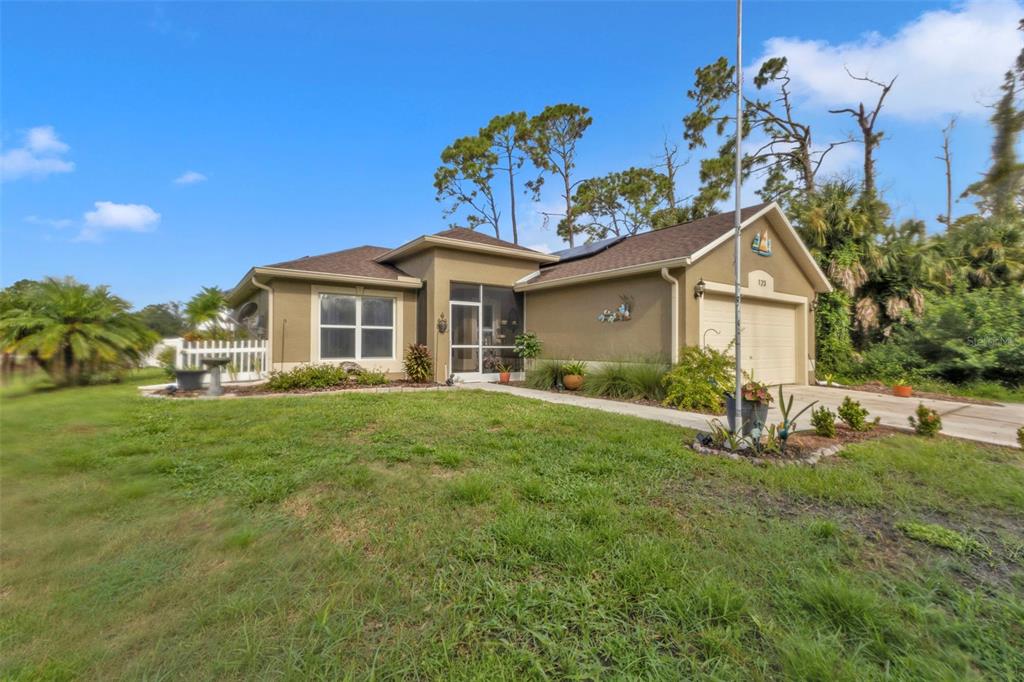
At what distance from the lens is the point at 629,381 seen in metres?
8.63

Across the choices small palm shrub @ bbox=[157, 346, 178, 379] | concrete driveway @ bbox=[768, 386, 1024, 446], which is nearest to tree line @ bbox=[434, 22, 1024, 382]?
concrete driveway @ bbox=[768, 386, 1024, 446]

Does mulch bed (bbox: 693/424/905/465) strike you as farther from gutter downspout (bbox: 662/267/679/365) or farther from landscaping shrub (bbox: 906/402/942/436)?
gutter downspout (bbox: 662/267/679/365)

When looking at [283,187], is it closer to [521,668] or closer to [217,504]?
[217,504]

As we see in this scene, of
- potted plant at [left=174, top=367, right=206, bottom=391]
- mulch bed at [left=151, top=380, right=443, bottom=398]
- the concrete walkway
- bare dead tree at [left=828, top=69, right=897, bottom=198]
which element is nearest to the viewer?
potted plant at [left=174, top=367, right=206, bottom=391]

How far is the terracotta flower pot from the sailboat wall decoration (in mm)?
5490

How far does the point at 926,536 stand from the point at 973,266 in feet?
52.6

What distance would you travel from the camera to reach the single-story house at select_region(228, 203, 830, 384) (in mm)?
9031

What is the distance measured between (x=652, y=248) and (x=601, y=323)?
2349 millimetres

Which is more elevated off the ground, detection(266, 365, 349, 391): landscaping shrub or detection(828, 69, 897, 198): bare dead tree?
detection(828, 69, 897, 198): bare dead tree

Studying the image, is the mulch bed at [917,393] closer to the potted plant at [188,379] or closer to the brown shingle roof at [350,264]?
the potted plant at [188,379]

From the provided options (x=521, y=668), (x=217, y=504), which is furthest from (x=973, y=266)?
(x=217, y=504)

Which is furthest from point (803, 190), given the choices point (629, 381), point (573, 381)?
point (573, 381)

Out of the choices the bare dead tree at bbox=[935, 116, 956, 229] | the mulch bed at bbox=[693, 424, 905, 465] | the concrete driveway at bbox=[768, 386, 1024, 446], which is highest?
the bare dead tree at bbox=[935, 116, 956, 229]

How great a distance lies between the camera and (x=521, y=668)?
148 cm
